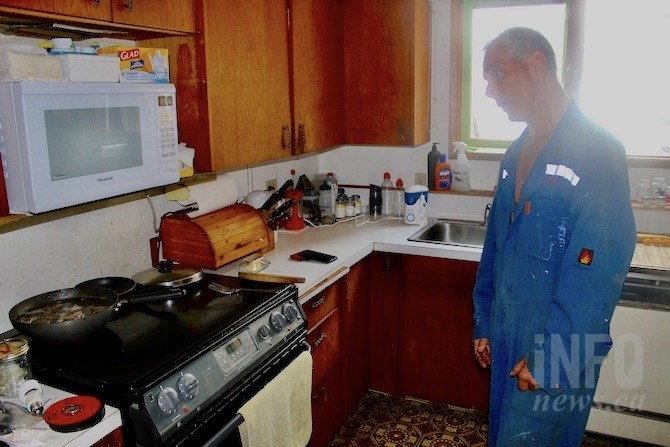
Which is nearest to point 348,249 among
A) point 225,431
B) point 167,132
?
point 167,132

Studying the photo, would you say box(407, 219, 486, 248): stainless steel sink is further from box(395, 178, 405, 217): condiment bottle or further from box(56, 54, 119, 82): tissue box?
box(56, 54, 119, 82): tissue box

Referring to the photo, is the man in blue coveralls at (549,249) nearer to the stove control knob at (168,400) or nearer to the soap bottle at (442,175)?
the stove control knob at (168,400)

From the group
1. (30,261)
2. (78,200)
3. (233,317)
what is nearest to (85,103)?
(78,200)

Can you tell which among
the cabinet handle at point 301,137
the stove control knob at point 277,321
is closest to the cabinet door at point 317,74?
the cabinet handle at point 301,137

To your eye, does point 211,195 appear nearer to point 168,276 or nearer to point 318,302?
point 168,276

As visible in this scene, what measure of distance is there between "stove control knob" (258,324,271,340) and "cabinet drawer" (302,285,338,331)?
1.12 feet

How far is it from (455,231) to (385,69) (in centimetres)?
91

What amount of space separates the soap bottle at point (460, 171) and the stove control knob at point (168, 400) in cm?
208

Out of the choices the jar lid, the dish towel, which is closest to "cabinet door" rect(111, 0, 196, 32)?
the jar lid

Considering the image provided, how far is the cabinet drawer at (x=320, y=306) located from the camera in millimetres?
2240

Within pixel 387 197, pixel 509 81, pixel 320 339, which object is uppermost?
pixel 509 81

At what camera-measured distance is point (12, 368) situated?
4.66ft

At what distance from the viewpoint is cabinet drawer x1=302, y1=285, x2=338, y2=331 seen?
7.35 ft

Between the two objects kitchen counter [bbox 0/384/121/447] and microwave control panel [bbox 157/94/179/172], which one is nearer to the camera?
kitchen counter [bbox 0/384/121/447]
